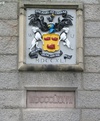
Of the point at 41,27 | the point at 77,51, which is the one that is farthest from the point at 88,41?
the point at 41,27

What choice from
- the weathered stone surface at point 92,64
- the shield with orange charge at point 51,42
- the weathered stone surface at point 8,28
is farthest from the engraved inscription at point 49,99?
the weathered stone surface at point 8,28

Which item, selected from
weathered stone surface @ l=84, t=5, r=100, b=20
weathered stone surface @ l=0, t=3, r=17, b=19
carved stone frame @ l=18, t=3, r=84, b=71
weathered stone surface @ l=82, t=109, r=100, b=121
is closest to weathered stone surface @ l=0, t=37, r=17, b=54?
carved stone frame @ l=18, t=3, r=84, b=71

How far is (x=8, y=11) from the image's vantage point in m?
7.46

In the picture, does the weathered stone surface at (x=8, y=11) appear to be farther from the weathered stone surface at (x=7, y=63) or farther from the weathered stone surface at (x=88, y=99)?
the weathered stone surface at (x=88, y=99)

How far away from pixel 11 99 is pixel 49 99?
592 mm

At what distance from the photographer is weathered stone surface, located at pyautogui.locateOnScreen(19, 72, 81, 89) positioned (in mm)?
7273

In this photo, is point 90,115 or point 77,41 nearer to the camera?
point 90,115

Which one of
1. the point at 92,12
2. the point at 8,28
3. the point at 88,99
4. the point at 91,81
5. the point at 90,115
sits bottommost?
the point at 90,115

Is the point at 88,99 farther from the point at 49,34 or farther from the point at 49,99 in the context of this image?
the point at 49,34

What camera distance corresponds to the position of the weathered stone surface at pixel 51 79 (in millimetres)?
7273

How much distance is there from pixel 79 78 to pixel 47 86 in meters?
0.52

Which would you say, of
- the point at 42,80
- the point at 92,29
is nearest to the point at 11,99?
the point at 42,80

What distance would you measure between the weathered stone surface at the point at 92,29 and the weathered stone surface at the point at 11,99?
4.71ft

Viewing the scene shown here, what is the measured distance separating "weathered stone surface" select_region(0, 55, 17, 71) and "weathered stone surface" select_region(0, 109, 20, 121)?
66 centimetres
